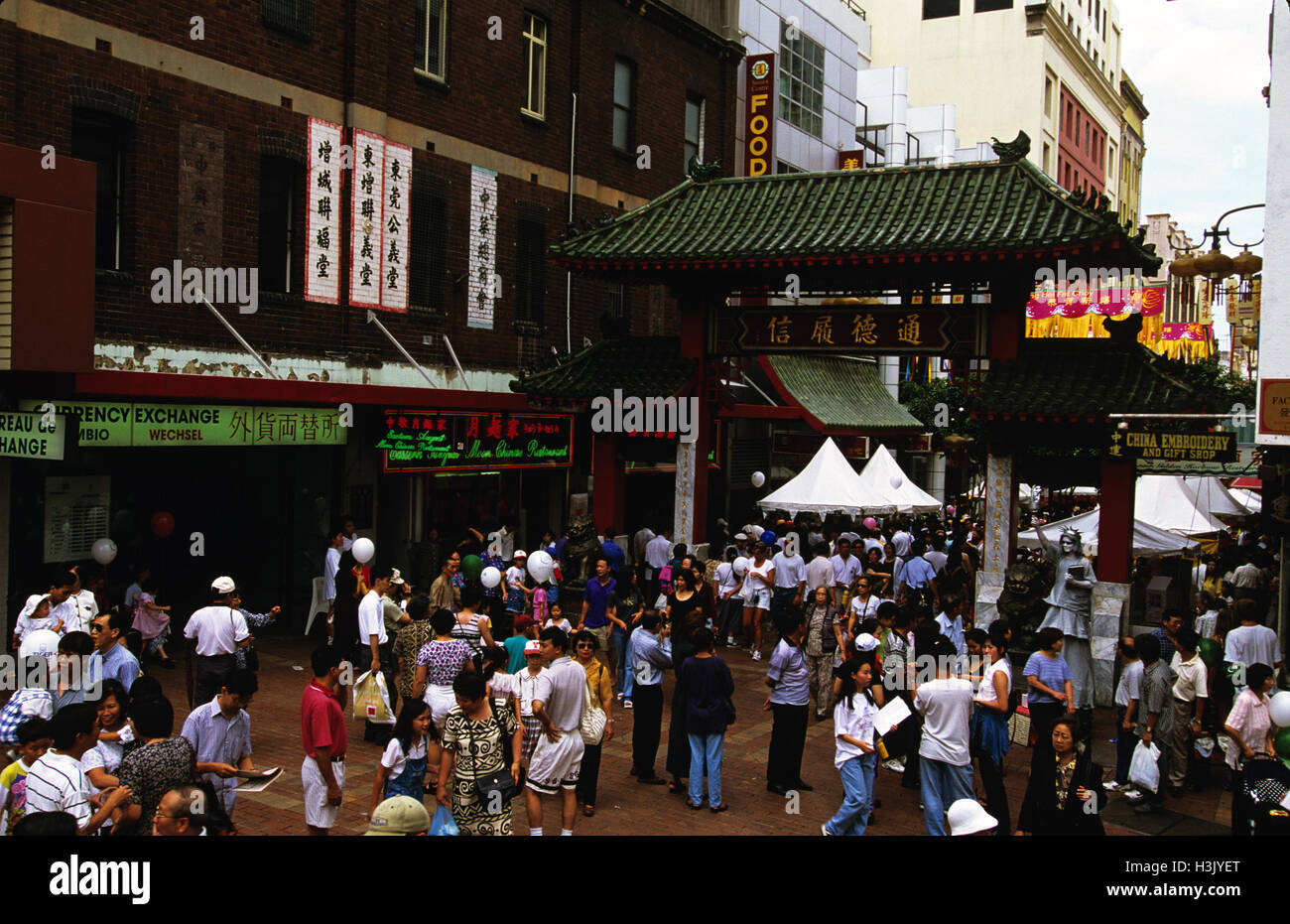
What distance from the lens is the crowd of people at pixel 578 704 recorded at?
7.23 meters

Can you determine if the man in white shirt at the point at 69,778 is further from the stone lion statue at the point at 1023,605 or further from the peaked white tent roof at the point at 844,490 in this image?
the peaked white tent roof at the point at 844,490

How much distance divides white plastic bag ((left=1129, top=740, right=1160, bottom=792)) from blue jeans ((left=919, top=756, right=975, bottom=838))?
2.61m

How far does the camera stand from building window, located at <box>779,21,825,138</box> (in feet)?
109

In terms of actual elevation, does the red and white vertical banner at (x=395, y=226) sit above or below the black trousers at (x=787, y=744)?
above

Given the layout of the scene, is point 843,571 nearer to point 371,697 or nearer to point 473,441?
point 473,441

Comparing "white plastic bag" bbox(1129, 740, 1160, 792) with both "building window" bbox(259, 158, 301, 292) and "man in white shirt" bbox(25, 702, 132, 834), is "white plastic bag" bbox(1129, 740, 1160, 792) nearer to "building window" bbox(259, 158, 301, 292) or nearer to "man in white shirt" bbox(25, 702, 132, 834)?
"man in white shirt" bbox(25, 702, 132, 834)

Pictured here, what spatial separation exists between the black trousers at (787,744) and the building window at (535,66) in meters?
15.5

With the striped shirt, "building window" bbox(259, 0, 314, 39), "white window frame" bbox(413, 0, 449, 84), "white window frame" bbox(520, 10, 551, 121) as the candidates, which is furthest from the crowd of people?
"white window frame" bbox(520, 10, 551, 121)

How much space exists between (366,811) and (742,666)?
8.21 meters

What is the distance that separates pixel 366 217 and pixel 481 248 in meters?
3.13

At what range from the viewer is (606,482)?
19203 mm

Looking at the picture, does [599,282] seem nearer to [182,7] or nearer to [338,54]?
[338,54]

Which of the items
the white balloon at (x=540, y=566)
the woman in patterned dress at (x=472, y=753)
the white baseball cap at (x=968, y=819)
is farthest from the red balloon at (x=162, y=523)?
the white baseball cap at (x=968, y=819)

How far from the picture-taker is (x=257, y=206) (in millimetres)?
16984
